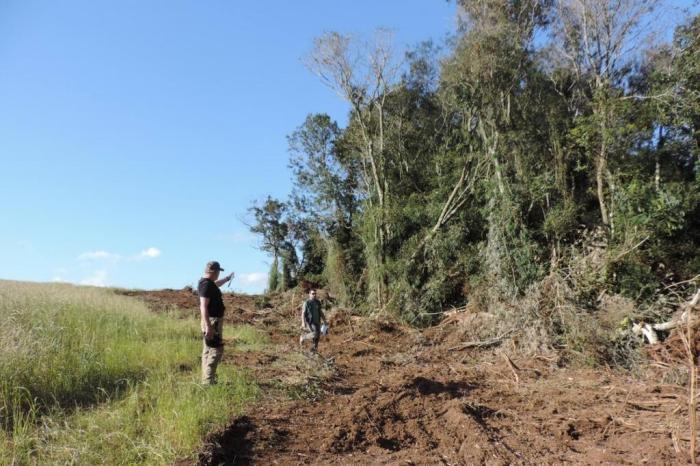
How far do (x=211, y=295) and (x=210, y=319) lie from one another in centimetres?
31

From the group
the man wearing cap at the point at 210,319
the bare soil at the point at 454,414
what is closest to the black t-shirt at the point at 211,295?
the man wearing cap at the point at 210,319

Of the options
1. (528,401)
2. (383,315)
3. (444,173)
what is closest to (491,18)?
(444,173)

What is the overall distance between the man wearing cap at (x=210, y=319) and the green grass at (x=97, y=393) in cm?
27

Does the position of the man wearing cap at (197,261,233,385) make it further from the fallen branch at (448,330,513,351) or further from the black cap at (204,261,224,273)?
the fallen branch at (448,330,513,351)

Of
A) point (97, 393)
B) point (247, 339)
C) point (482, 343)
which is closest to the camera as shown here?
point (97, 393)

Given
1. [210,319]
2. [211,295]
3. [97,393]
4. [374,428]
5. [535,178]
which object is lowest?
[374,428]

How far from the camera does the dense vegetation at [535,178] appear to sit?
10.6m

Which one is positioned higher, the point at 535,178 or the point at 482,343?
the point at 535,178

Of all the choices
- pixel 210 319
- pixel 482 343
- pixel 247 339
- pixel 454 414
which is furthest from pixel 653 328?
pixel 247 339

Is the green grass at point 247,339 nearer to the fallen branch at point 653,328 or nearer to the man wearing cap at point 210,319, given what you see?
the man wearing cap at point 210,319

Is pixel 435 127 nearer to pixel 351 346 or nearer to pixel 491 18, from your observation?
pixel 491 18

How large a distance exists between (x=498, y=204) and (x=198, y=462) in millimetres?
10196

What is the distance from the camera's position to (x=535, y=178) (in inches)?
490

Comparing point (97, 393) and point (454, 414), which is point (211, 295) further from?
point (454, 414)
